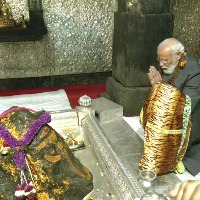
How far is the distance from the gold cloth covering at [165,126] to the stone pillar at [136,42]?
5.09 feet

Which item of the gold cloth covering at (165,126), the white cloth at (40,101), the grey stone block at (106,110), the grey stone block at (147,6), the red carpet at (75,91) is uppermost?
the grey stone block at (147,6)

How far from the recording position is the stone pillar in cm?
418

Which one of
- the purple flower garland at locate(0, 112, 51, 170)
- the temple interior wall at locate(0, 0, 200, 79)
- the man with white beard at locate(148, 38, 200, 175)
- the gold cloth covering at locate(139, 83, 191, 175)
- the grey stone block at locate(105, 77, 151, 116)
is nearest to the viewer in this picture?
the purple flower garland at locate(0, 112, 51, 170)

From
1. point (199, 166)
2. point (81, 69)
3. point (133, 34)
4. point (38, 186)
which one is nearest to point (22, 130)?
point (38, 186)

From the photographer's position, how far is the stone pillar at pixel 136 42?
4180 mm

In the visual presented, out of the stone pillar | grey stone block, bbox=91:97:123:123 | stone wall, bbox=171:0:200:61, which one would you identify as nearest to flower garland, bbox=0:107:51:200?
grey stone block, bbox=91:97:123:123

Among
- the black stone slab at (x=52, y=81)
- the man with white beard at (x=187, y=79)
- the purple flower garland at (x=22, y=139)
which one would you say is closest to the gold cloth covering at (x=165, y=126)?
the man with white beard at (x=187, y=79)

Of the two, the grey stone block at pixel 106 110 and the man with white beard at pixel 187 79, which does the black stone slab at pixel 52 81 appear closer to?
the grey stone block at pixel 106 110

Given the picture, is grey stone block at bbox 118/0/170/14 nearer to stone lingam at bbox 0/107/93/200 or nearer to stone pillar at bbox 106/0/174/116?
stone pillar at bbox 106/0/174/116

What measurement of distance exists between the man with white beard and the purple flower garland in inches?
63.6

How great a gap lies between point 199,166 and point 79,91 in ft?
10.1

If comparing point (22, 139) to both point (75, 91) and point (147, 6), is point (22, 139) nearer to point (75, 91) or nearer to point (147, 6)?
point (147, 6)

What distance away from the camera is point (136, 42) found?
4.27 meters

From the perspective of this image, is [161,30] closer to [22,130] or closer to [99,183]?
[99,183]
